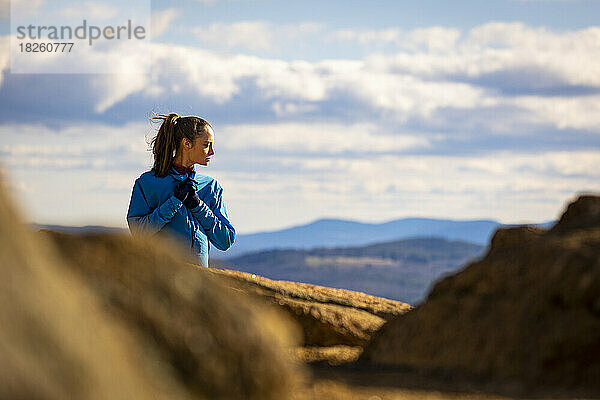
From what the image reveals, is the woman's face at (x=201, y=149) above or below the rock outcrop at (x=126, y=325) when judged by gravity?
above

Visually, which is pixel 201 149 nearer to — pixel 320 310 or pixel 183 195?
pixel 183 195

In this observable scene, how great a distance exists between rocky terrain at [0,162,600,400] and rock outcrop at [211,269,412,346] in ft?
2.58

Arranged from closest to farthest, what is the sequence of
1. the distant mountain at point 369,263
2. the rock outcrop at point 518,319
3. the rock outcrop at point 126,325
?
the rock outcrop at point 126,325
the rock outcrop at point 518,319
the distant mountain at point 369,263

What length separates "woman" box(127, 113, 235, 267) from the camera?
8867 mm

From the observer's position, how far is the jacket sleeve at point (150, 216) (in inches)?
341

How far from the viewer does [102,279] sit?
334 cm

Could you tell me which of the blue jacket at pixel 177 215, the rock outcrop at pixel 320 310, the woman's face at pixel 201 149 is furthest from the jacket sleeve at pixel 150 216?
the rock outcrop at pixel 320 310

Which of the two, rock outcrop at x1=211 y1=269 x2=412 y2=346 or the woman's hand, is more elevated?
the woman's hand

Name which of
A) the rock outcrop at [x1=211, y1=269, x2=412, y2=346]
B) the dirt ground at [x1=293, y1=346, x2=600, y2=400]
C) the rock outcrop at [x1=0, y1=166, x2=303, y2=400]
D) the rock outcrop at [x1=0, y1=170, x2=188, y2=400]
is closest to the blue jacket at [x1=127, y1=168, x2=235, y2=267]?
the rock outcrop at [x1=211, y1=269, x2=412, y2=346]

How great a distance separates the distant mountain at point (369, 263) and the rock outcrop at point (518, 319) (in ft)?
302

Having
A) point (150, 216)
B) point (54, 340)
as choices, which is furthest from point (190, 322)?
point (150, 216)

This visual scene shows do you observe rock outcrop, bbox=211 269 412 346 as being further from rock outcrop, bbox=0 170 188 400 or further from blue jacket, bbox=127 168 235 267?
rock outcrop, bbox=0 170 188 400

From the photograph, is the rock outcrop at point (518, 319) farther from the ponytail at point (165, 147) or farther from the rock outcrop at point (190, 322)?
the ponytail at point (165, 147)

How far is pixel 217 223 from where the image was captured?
30.2ft
